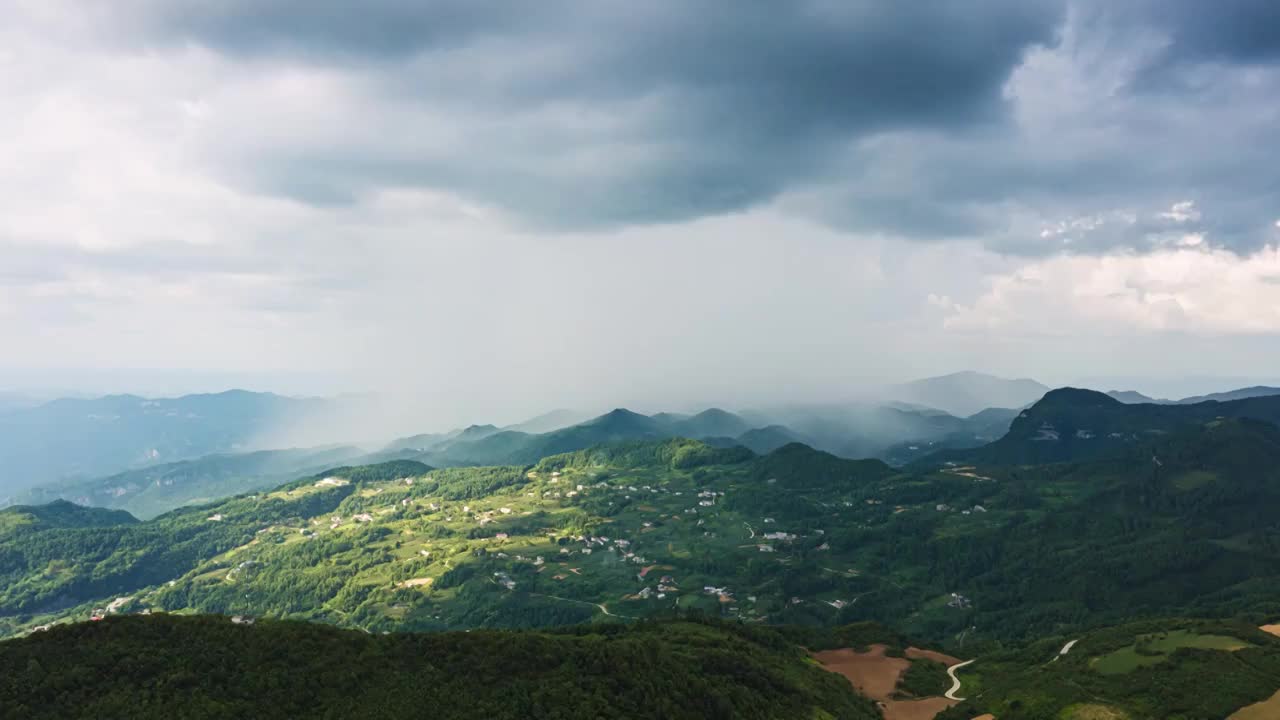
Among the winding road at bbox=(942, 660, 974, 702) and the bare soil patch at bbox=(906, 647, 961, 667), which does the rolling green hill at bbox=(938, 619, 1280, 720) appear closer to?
the winding road at bbox=(942, 660, 974, 702)

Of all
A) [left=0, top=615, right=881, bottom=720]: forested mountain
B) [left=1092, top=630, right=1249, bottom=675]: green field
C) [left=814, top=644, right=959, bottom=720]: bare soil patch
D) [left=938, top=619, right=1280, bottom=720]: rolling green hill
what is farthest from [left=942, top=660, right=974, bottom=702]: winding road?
[left=0, top=615, right=881, bottom=720]: forested mountain

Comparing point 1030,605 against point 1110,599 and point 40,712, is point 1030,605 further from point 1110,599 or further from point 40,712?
point 40,712

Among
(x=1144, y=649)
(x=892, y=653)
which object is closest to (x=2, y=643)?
(x=892, y=653)

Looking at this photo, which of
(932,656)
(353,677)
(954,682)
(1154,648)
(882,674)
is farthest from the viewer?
(932,656)

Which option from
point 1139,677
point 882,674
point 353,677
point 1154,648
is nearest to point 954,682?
point 882,674

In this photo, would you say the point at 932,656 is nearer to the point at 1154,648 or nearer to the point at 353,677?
the point at 1154,648

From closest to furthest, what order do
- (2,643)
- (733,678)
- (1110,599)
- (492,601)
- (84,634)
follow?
1. (2,643)
2. (84,634)
3. (733,678)
4. (1110,599)
5. (492,601)
